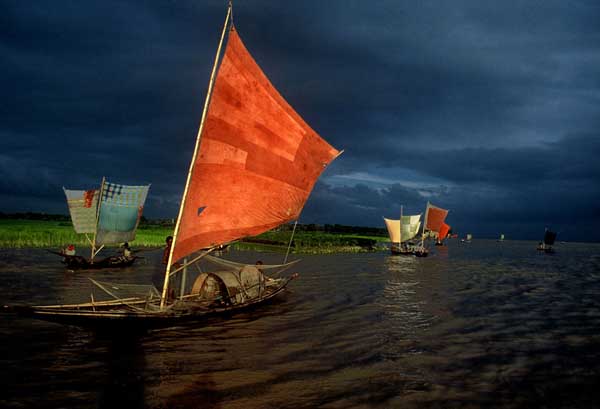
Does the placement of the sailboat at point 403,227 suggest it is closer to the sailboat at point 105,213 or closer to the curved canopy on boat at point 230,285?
the sailboat at point 105,213

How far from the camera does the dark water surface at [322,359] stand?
413 inches

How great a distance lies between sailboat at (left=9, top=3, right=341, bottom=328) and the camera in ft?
47.3

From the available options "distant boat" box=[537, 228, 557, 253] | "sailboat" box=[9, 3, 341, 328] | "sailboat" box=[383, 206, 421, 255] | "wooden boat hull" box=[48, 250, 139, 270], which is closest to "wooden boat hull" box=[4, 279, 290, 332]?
"sailboat" box=[9, 3, 341, 328]

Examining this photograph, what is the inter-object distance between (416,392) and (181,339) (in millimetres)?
8071

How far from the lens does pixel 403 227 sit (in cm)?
7581

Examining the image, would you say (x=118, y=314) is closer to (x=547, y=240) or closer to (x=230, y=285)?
(x=230, y=285)

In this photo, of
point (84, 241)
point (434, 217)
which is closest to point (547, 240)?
point (434, 217)

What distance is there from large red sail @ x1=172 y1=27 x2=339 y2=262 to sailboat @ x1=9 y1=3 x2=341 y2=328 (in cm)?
4

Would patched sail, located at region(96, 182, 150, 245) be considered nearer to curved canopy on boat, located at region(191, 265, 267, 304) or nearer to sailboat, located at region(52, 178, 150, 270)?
sailboat, located at region(52, 178, 150, 270)

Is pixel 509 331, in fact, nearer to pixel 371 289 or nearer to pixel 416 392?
pixel 416 392

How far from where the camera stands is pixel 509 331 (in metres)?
18.6

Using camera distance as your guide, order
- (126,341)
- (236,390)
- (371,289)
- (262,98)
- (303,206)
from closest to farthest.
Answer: (236,390), (126,341), (262,98), (303,206), (371,289)

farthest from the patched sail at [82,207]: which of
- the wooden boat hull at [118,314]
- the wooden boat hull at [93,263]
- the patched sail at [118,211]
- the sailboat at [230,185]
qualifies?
the wooden boat hull at [118,314]

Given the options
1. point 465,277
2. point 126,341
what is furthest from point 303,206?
point 465,277
